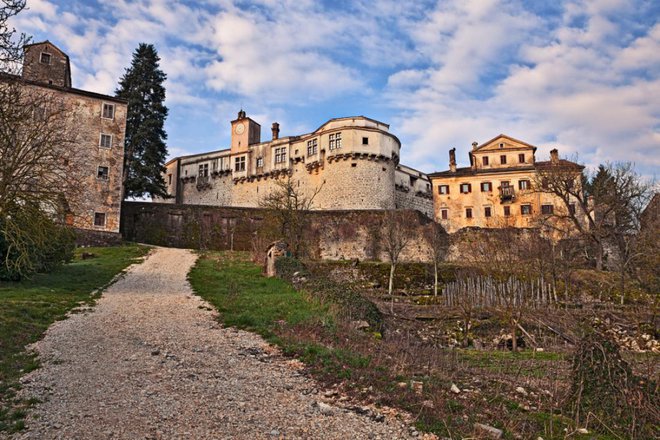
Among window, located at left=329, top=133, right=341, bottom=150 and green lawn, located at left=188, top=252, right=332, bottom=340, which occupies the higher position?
window, located at left=329, top=133, right=341, bottom=150

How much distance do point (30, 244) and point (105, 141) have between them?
22.3 meters

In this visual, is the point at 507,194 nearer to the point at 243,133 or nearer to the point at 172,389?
the point at 243,133

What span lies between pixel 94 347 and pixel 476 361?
9478 millimetres

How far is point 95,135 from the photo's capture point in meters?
38.8

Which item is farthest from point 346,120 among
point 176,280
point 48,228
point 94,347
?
point 94,347

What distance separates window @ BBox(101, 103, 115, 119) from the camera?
129 feet

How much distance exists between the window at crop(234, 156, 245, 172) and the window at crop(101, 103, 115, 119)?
19.8 meters

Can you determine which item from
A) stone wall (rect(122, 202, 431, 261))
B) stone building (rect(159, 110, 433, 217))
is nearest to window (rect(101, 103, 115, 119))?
stone wall (rect(122, 202, 431, 261))

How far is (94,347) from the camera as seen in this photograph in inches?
427

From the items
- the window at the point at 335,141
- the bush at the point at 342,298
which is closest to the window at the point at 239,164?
the window at the point at 335,141

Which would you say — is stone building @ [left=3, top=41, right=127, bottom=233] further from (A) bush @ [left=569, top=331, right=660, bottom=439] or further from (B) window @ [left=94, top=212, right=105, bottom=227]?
(A) bush @ [left=569, top=331, right=660, bottom=439]

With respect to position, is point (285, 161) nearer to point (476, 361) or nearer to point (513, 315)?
point (513, 315)

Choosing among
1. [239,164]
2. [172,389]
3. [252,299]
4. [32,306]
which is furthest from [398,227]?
[172,389]

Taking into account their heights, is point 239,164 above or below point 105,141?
above
